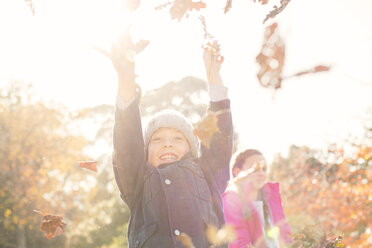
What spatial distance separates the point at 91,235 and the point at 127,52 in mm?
10158

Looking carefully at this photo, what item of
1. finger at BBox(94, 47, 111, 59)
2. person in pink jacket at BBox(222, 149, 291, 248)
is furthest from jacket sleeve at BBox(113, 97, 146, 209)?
person in pink jacket at BBox(222, 149, 291, 248)

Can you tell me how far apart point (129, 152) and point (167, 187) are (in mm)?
325

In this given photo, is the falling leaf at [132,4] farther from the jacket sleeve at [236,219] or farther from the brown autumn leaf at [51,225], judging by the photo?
the jacket sleeve at [236,219]

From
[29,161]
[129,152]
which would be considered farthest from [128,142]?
[29,161]

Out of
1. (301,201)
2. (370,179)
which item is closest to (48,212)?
(370,179)

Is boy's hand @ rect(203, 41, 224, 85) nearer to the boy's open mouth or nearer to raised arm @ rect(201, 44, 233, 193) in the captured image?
raised arm @ rect(201, 44, 233, 193)

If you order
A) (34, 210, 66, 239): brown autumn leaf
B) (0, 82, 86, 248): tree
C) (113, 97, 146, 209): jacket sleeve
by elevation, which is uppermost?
(0, 82, 86, 248): tree

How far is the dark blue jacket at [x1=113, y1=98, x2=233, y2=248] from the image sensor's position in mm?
2158

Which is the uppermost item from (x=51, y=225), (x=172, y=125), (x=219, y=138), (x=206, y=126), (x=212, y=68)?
(x=212, y=68)

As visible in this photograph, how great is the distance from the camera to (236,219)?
361cm

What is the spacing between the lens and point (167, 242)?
2.14 metres

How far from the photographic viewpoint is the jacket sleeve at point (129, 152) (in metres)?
2.14

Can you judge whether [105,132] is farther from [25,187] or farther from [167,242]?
[167,242]

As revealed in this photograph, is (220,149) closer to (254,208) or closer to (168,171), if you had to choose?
(168,171)
